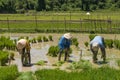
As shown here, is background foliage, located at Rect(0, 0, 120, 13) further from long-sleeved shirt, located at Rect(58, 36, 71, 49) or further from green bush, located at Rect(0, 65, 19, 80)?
green bush, located at Rect(0, 65, 19, 80)

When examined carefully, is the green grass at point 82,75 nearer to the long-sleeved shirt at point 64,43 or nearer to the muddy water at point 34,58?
the muddy water at point 34,58

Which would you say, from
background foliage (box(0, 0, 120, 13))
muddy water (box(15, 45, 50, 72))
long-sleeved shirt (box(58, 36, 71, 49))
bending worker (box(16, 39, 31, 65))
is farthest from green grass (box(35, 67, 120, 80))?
background foliage (box(0, 0, 120, 13))

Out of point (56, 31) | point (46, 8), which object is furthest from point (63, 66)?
point (46, 8)

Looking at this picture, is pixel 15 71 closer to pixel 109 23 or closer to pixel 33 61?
pixel 33 61

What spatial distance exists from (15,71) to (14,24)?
73.6ft

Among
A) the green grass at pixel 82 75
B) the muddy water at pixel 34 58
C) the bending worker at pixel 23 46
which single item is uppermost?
the bending worker at pixel 23 46

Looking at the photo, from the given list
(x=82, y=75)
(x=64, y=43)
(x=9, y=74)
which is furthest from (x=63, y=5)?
(x=82, y=75)

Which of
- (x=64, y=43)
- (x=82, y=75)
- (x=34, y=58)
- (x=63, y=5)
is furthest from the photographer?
(x=63, y=5)

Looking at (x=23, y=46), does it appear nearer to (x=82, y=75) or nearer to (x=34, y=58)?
(x=34, y=58)

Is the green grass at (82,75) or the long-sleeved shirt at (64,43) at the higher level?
the long-sleeved shirt at (64,43)

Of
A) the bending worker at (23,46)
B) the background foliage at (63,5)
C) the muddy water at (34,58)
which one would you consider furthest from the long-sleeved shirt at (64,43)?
the background foliage at (63,5)

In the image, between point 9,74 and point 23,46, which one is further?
point 23,46

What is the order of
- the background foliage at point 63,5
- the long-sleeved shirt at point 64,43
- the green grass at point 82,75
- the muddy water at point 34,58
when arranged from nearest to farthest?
the green grass at point 82,75, the muddy water at point 34,58, the long-sleeved shirt at point 64,43, the background foliage at point 63,5

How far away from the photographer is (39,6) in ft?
225
